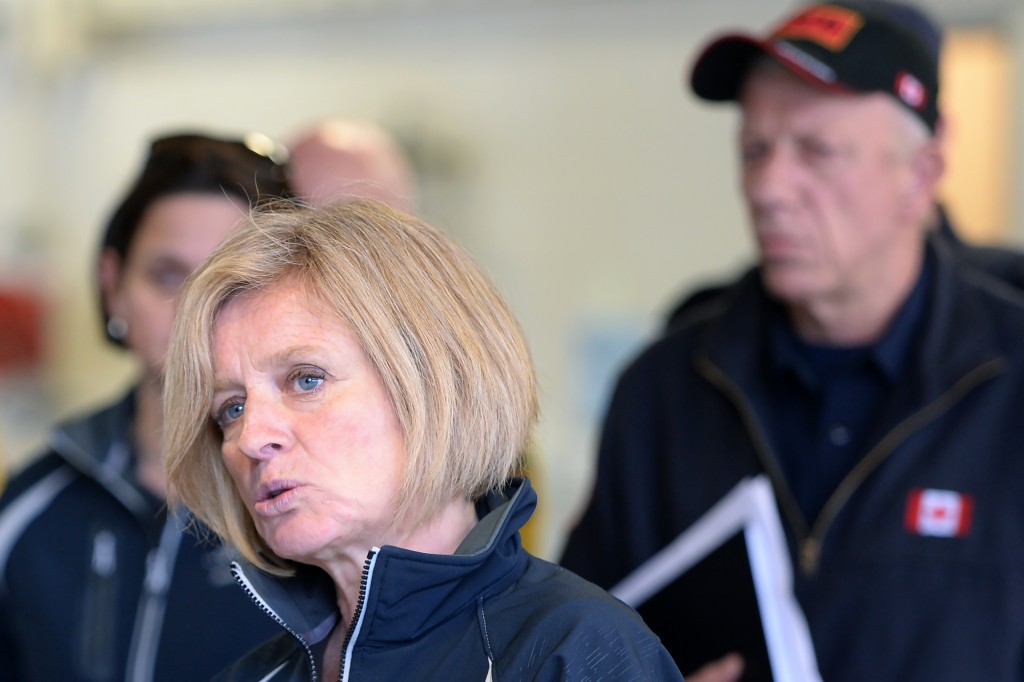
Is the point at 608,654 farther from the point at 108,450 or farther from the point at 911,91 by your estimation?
the point at 911,91

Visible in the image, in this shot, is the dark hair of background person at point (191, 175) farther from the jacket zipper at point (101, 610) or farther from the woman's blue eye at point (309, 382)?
the woman's blue eye at point (309, 382)

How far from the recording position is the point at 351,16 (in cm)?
500

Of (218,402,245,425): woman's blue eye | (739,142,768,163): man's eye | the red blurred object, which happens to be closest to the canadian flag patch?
(739,142,768,163): man's eye

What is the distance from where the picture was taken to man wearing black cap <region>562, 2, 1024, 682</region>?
178cm

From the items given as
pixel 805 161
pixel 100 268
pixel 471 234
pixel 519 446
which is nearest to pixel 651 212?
pixel 471 234

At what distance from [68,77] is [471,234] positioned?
82.8 inches

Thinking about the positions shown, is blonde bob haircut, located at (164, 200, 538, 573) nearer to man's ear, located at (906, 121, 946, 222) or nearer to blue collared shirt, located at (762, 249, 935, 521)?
blue collared shirt, located at (762, 249, 935, 521)

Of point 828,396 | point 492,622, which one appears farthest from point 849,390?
point 492,622

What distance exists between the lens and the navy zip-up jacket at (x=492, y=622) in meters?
1.05

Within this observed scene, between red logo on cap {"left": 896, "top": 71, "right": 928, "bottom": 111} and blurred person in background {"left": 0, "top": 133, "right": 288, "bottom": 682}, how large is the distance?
1.02 m

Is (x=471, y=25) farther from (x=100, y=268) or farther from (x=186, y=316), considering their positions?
(x=186, y=316)

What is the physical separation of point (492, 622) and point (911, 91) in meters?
1.34

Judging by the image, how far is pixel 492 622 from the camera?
3.64 feet

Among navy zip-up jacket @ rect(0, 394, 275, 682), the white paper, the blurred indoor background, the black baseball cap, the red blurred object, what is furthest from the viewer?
the red blurred object
